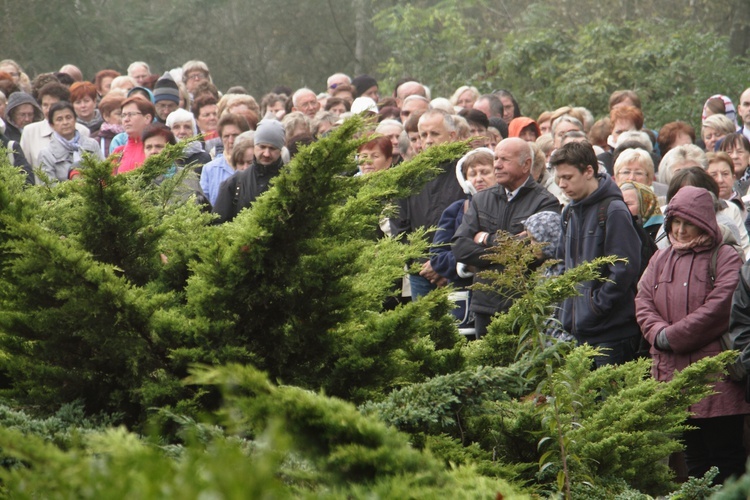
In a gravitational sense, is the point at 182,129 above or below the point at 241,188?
above

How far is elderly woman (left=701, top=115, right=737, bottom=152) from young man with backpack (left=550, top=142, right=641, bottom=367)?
401 centimetres

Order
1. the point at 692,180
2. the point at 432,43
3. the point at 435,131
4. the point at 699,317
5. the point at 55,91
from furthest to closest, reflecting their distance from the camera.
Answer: the point at 432,43
the point at 55,91
the point at 435,131
the point at 692,180
the point at 699,317

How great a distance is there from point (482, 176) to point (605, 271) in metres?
1.62

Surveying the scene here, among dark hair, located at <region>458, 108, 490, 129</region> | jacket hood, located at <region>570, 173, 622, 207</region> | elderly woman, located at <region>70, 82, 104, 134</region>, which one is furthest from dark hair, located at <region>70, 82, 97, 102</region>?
jacket hood, located at <region>570, 173, 622, 207</region>

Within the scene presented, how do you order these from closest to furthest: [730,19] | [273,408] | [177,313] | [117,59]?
1. [273,408]
2. [177,313]
3. [730,19]
4. [117,59]

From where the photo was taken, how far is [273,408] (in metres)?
2.16

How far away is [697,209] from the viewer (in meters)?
6.15

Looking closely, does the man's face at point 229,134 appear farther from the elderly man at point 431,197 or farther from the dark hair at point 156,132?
the elderly man at point 431,197

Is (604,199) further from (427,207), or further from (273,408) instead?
(273,408)

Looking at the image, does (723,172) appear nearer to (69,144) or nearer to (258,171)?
(258,171)

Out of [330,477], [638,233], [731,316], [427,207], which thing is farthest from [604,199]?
[330,477]

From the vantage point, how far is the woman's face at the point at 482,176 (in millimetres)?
8062

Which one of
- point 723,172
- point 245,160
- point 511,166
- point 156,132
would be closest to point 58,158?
point 156,132

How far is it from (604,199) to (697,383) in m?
3.11
